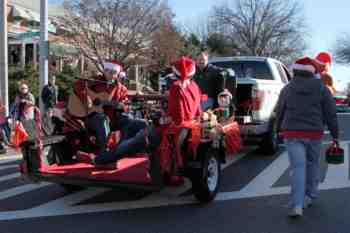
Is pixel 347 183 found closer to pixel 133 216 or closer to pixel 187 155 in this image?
pixel 187 155

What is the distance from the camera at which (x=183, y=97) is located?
5.92 meters

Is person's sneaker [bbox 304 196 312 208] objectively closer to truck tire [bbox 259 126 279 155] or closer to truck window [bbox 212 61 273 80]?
truck tire [bbox 259 126 279 155]

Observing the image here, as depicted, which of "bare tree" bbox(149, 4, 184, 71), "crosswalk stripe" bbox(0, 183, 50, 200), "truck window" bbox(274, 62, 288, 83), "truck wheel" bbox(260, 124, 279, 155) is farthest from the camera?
"bare tree" bbox(149, 4, 184, 71)

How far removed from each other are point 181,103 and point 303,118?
1400mm

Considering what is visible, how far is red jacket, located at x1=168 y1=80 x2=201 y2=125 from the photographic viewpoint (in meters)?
5.83

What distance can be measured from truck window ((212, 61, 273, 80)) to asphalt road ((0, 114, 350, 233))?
3.39m

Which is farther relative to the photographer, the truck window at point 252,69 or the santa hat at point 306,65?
the truck window at point 252,69

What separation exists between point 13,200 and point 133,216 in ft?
5.88

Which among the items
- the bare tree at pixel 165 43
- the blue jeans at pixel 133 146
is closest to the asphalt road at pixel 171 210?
the blue jeans at pixel 133 146

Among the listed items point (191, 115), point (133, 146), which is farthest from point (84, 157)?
point (191, 115)

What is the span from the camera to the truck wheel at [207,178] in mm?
5984

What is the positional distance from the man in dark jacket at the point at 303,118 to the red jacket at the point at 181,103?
1131 millimetres

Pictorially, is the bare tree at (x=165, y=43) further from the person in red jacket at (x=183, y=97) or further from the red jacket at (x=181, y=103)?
the red jacket at (x=181, y=103)

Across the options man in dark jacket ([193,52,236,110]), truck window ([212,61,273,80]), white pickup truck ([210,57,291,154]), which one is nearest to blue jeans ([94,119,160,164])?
man in dark jacket ([193,52,236,110])
